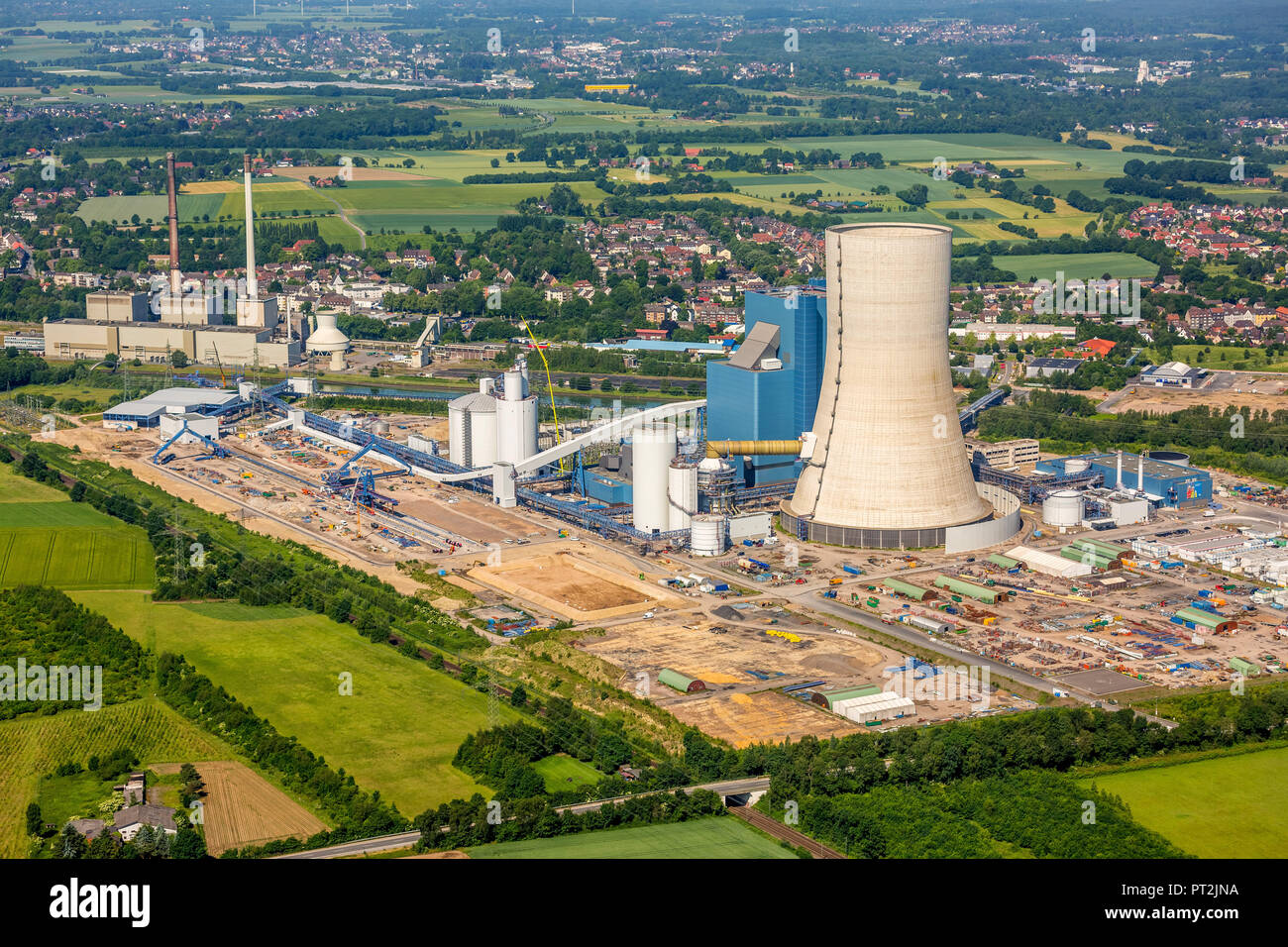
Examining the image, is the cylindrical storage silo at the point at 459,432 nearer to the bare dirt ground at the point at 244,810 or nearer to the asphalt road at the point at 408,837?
the bare dirt ground at the point at 244,810

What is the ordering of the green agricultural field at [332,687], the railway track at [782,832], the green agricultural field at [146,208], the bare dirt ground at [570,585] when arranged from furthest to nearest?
the green agricultural field at [146,208], the bare dirt ground at [570,585], the green agricultural field at [332,687], the railway track at [782,832]

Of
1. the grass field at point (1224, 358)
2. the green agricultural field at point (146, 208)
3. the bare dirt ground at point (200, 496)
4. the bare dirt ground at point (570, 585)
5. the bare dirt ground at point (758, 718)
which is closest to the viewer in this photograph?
the bare dirt ground at point (758, 718)

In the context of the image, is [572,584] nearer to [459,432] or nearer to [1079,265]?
[459,432]

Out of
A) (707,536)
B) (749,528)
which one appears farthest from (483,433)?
(707,536)

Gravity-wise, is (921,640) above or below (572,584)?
below

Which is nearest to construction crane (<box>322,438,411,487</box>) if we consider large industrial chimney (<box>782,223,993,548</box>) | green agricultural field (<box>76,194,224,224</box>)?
large industrial chimney (<box>782,223,993,548</box>)

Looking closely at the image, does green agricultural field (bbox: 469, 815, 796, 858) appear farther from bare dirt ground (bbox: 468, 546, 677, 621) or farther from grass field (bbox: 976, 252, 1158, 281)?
grass field (bbox: 976, 252, 1158, 281)

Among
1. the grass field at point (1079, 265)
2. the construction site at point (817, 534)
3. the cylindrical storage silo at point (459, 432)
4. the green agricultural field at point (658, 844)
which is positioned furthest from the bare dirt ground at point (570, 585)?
the grass field at point (1079, 265)
